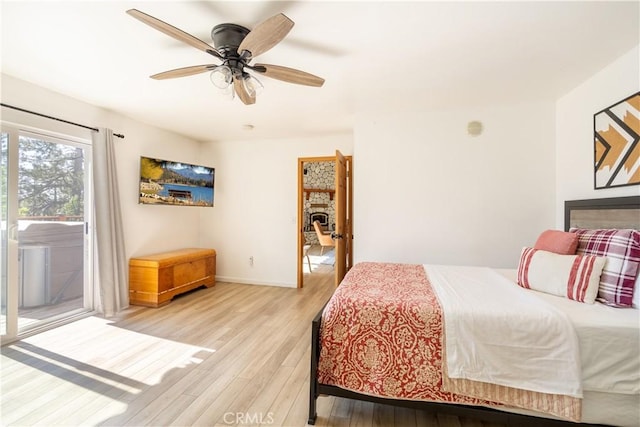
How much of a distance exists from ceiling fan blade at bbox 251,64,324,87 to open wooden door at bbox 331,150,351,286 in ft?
4.39

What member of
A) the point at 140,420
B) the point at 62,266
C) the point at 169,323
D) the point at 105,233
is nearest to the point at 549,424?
the point at 140,420

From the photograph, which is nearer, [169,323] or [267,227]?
[169,323]

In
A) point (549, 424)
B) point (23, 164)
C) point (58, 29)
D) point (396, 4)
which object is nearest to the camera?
point (549, 424)

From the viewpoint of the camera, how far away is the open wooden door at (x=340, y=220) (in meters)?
3.23

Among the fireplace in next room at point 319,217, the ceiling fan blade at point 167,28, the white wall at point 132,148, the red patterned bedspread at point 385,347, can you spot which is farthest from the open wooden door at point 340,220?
the fireplace in next room at point 319,217

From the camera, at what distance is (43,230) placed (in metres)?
2.73

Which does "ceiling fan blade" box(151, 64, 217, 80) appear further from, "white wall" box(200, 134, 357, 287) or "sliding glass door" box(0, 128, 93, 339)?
"white wall" box(200, 134, 357, 287)

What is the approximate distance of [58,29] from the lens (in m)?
1.73

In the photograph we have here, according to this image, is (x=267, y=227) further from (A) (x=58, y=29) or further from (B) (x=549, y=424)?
(B) (x=549, y=424)

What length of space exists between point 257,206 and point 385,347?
3.40 meters

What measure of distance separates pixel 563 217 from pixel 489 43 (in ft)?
6.54

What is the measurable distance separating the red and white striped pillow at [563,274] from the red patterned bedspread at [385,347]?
80 centimetres

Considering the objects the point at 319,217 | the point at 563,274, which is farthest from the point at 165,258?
the point at 319,217

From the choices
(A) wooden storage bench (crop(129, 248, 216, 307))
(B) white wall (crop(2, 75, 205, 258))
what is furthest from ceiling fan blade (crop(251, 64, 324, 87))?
(A) wooden storage bench (crop(129, 248, 216, 307))
